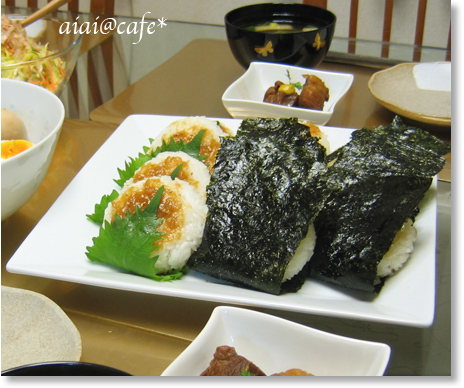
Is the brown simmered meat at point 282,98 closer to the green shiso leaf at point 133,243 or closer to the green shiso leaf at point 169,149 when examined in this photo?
the green shiso leaf at point 169,149

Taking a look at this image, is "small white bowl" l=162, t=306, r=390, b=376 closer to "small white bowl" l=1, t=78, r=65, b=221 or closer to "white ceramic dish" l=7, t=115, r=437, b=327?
"white ceramic dish" l=7, t=115, r=437, b=327

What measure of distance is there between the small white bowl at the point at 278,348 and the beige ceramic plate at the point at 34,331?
0.18 metres

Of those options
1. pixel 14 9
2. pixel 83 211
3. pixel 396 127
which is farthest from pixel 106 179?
pixel 14 9

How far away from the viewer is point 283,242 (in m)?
0.95

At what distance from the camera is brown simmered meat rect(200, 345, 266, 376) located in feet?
2.39

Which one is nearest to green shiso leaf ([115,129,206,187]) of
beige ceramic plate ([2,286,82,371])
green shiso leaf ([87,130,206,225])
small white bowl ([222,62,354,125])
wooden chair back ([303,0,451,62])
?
green shiso leaf ([87,130,206,225])

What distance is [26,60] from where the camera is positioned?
1.69m

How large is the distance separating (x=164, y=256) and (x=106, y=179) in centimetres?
36

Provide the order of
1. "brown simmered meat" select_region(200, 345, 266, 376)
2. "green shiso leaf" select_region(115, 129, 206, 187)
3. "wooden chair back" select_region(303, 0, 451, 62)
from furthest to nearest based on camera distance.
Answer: "wooden chair back" select_region(303, 0, 451, 62), "green shiso leaf" select_region(115, 129, 206, 187), "brown simmered meat" select_region(200, 345, 266, 376)

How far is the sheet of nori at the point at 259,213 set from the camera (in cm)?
95

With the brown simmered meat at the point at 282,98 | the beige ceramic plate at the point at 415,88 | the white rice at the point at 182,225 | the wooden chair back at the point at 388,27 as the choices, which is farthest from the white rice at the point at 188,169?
the wooden chair back at the point at 388,27

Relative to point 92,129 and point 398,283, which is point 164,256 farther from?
point 92,129

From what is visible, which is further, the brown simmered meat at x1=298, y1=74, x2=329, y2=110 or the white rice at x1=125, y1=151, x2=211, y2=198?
the brown simmered meat at x1=298, y1=74, x2=329, y2=110

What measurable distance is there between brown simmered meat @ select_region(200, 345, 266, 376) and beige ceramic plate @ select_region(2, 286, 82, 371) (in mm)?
203
